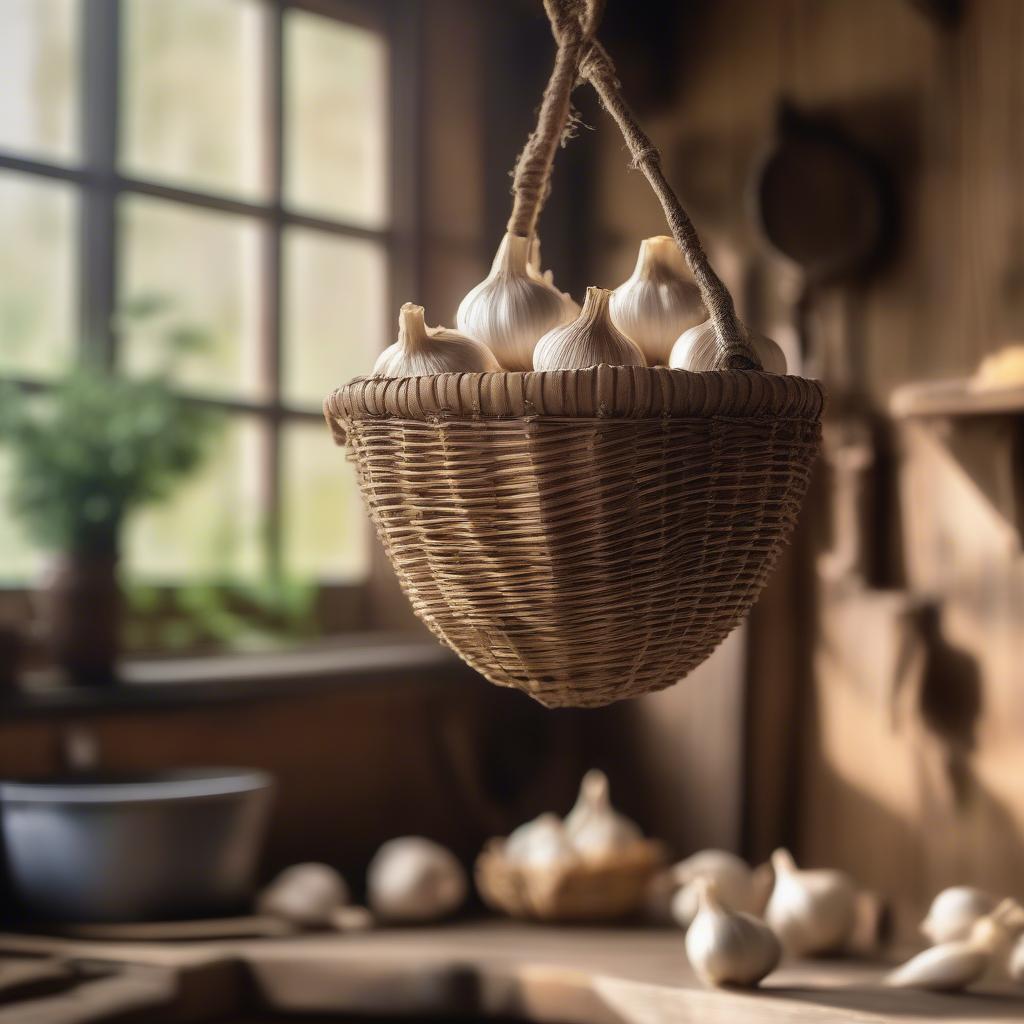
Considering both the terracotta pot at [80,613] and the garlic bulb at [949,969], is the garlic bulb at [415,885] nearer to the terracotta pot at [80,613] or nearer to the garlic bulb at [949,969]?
the terracotta pot at [80,613]

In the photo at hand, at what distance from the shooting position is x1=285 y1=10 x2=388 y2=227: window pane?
2338mm

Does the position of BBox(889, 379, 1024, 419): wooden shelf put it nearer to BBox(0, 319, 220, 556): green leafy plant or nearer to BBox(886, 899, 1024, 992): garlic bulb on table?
BBox(886, 899, 1024, 992): garlic bulb on table

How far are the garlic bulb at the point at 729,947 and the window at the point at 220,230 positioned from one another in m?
0.86

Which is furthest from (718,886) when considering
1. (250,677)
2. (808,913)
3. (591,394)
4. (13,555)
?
(591,394)

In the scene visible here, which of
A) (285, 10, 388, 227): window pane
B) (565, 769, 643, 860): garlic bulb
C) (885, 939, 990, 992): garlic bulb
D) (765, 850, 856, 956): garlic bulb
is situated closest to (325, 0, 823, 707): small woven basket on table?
(885, 939, 990, 992): garlic bulb

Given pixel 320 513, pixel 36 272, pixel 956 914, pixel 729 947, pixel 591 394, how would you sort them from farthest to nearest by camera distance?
1. pixel 320 513
2. pixel 36 272
3. pixel 956 914
4. pixel 729 947
5. pixel 591 394

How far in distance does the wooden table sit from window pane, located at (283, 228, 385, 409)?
93cm

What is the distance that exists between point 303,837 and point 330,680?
8.9 inches

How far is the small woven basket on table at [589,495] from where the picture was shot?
817 mm

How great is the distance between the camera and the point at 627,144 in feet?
3.04

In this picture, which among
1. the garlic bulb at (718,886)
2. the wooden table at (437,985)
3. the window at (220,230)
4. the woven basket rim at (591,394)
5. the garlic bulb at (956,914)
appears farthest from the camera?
the window at (220,230)

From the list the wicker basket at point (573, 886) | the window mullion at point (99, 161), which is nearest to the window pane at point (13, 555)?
the window mullion at point (99, 161)

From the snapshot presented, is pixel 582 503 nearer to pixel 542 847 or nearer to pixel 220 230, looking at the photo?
pixel 542 847

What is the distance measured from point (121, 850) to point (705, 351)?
1006 millimetres
